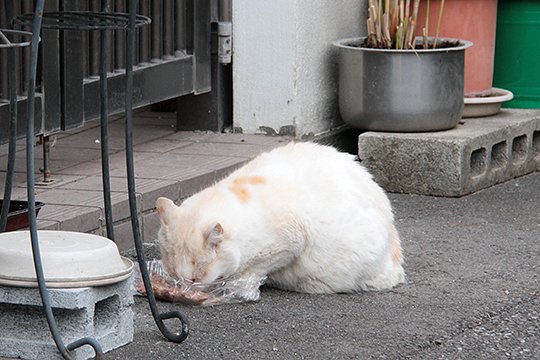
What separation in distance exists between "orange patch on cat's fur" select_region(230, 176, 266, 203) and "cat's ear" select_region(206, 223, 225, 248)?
23 cm

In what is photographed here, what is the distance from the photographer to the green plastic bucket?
6492 millimetres

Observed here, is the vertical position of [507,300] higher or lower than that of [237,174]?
lower

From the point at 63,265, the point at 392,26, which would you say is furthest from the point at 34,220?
the point at 392,26

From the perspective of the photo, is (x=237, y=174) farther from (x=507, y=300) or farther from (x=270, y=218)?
(x=507, y=300)

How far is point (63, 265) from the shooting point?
3184 millimetres

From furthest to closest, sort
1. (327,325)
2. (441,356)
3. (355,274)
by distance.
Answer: (355,274) < (327,325) < (441,356)

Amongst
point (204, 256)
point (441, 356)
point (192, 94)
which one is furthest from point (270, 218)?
point (192, 94)

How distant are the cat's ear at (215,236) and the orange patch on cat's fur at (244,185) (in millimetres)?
232

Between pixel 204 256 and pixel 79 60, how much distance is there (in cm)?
A: 152

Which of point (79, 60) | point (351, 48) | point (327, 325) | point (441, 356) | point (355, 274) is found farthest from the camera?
point (351, 48)

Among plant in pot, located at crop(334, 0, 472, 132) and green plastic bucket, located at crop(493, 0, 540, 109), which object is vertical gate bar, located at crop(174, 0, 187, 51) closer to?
plant in pot, located at crop(334, 0, 472, 132)

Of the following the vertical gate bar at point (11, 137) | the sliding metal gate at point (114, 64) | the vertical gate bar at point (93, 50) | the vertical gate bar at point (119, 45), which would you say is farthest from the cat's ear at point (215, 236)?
the vertical gate bar at point (119, 45)

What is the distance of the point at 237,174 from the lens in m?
4.23

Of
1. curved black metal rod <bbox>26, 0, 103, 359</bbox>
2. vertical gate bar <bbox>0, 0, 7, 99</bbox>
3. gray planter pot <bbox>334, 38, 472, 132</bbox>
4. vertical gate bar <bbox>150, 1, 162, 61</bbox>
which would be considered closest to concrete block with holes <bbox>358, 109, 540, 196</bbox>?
gray planter pot <bbox>334, 38, 472, 132</bbox>
